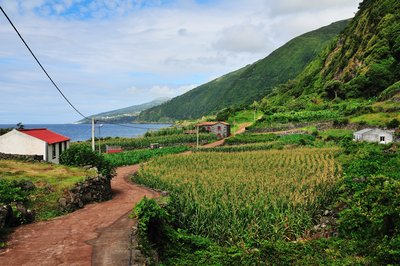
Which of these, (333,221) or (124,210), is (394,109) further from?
(124,210)

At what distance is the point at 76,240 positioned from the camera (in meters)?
13.2

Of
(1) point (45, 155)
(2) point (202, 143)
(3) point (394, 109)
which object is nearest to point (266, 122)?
(2) point (202, 143)

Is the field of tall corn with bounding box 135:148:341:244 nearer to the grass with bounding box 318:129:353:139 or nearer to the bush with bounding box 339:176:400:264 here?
Answer: the bush with bounding box 339:176:400:264

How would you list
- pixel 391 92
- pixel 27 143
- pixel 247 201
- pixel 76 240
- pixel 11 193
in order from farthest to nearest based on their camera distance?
pixel 391 92, pixel 27 143, pixel 247 201, pixel 11 193, pixel 76 240

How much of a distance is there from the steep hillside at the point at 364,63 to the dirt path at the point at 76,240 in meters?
70.4

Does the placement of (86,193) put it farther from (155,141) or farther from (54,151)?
(155,141)

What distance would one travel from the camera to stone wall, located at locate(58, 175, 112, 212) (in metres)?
18.1

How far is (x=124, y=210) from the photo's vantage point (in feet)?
60.4

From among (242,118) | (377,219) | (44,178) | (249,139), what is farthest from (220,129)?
(377,219)

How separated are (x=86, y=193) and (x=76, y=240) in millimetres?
7259

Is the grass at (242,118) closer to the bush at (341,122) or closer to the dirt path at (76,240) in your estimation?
the bush at (341,122)

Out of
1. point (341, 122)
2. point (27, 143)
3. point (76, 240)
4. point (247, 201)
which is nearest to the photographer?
point (76, 240)

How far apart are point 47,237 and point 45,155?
20.2 metres

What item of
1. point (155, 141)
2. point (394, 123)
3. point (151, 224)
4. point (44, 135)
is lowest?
point (151, 224)
